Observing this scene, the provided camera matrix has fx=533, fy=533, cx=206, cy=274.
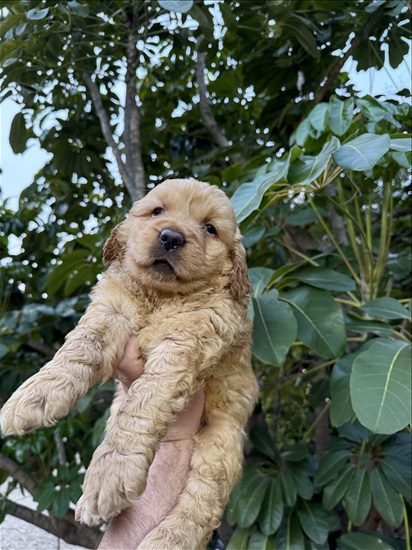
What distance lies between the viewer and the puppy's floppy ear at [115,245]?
1825mm

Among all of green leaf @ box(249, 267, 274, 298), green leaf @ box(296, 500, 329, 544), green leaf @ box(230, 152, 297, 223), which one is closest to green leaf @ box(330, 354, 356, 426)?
green leaf @ box(249, 267, 274, 298)

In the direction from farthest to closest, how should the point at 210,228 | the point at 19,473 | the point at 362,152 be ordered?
the point at 19,473
the point at 362,152
the point at 210,228

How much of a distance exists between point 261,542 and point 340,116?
2.29 m

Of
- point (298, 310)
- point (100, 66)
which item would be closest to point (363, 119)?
point (298, 310)

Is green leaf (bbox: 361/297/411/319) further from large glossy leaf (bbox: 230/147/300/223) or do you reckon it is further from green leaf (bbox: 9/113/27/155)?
green leaf (bbox: 9/113/27/155)

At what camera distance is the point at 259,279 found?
8.86 ft

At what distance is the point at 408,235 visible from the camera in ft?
16.1

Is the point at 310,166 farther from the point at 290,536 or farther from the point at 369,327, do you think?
the point at 290,536

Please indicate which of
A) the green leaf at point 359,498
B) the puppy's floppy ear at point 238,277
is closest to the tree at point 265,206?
the green leaf at point 359,498

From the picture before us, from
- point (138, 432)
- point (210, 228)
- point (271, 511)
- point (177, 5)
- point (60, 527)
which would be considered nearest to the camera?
point (138, 432)

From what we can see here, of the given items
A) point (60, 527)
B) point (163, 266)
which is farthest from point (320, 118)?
point (60, 527)

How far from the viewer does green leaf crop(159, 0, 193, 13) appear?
2.33 meters

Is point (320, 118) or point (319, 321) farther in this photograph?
point (320, 118)

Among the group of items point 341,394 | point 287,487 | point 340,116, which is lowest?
point 287,487
